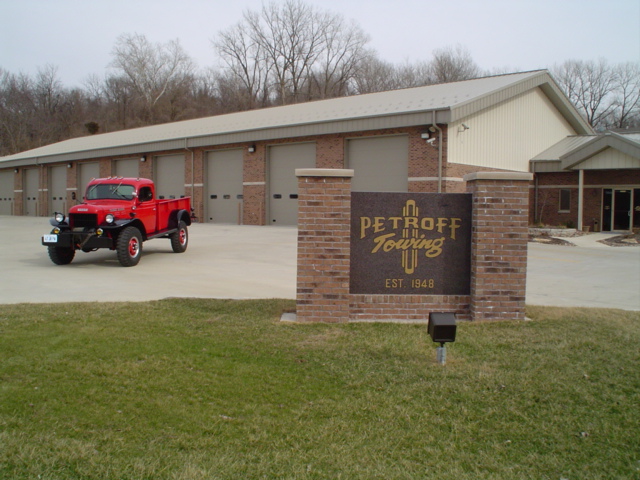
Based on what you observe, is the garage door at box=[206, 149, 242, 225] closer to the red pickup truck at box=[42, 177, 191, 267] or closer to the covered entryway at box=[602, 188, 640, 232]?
the red pickup truck at box=[42, 177, 191, 267]

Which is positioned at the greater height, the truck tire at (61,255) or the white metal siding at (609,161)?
the white metal siding at (609,161)

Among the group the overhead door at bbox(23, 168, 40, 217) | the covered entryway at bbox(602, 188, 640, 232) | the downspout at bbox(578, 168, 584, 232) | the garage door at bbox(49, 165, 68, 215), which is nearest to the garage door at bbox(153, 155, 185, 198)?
the garage door at bbox(49, 165, 68, 215)

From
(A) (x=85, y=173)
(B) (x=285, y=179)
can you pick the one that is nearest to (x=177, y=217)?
(B) (x=285, y=179)

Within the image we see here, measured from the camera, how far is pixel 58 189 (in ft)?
129

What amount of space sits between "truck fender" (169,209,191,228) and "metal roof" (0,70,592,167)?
9.51 meters

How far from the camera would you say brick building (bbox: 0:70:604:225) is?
2144 cm

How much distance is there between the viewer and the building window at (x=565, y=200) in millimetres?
25844

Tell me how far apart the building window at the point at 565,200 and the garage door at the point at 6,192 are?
127 feet

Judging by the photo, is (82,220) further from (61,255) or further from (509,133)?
(509,133)

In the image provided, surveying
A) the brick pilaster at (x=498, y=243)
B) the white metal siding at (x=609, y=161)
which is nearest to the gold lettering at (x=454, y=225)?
the brick pilaster at (x=498, y=243)

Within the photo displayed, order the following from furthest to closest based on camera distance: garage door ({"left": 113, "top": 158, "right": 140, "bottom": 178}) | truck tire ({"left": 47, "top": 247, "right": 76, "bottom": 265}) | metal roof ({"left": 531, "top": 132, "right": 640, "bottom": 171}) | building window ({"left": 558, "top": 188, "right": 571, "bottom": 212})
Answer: garage door ({"left": 113, "top": 158, "right": 140, "bottom": 178}) → building window ({"left": 558, "top": 188, "right": 571, "bottom": 212}) → metal roof ({"left": 531, "top": 132, "right": 640, "bottom": 171}) → truck tire ({"left": 47, "top": 247, "right": 76, "bottom": 265})

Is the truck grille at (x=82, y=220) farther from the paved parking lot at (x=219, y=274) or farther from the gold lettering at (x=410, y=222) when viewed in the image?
the gold lettering at (x=410, y=222)

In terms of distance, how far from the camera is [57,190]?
39.3 metres

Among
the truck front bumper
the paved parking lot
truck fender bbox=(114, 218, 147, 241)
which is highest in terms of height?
truck fender bbox=(114, 218, 147, 241)
